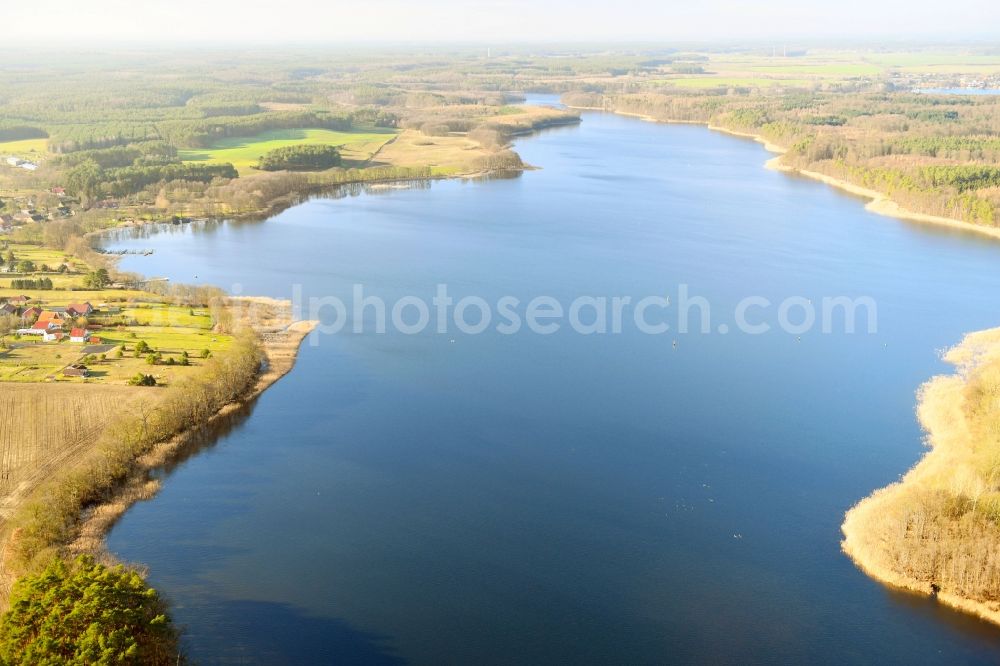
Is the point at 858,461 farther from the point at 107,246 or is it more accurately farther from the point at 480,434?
the point at 107,246

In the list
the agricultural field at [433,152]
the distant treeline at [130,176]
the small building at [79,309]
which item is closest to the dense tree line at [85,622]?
the small building at [79,309]

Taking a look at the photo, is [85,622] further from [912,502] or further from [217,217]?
[217,217]

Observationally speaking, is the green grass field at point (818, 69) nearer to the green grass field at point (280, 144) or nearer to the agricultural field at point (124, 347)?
the green grass field at point (280, 144)

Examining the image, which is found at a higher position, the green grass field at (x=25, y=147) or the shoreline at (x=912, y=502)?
the green grass field at (x=25, y=147)

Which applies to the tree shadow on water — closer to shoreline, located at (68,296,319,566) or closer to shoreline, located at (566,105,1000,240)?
shoreline, located at (68,296,319,566)

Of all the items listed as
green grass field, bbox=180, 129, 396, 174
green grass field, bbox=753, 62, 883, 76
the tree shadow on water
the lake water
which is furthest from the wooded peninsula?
green grass field, bbox=753, 62, 883, 76

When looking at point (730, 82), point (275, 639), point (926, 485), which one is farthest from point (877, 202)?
point (730, 82)

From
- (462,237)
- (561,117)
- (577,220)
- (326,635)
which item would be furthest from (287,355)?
(561,117)
